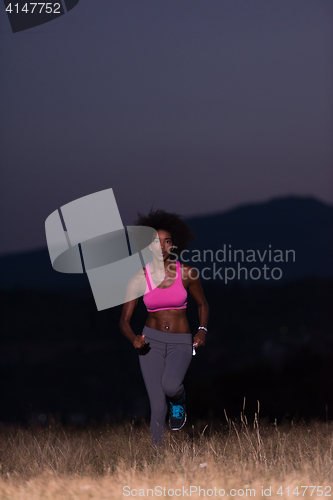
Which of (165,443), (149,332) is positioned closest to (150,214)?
(149,332)

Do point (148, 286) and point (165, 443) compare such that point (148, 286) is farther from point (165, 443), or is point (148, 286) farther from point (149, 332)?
point (165, 443)

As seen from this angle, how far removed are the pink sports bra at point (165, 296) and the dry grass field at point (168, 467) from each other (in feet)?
4.84

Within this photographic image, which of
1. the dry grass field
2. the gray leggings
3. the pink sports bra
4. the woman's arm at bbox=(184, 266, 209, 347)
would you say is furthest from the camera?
the woman's arm at bbox=(184, 266, 209, 347)

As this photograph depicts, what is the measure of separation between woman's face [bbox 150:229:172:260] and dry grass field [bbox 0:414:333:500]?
2063mm

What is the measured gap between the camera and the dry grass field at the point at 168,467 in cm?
521

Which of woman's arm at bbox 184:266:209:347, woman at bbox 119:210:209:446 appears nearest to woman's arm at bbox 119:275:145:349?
woman at bbox 119:210:209:446

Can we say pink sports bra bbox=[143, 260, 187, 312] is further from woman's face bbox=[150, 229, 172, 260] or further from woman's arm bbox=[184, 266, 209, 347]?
woman's face bbox=[150, 229, 172, 260]

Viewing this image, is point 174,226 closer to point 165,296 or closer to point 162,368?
point 165,296

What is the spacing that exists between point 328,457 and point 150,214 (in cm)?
338

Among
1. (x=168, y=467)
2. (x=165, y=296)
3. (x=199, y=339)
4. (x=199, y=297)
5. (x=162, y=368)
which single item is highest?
(x=165, y=296)

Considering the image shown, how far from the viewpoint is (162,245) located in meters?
6.86

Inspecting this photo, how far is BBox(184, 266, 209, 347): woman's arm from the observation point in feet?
22.4

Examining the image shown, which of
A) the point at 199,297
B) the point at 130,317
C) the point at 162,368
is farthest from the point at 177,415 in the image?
the point at 199,297

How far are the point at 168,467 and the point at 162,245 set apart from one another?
2445 millimetres
